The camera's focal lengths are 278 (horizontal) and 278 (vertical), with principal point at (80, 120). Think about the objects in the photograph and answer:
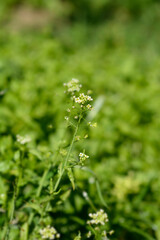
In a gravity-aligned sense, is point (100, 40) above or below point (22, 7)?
below

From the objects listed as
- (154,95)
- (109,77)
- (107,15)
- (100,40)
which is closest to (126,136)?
(154,95)

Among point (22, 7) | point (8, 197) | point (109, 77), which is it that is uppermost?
point (22, 7)

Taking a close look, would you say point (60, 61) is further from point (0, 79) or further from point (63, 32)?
point (63, 32)

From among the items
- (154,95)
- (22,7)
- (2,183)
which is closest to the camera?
(2,183)

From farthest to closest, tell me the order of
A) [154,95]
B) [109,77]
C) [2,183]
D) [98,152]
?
1. [109,77]
2. [154,95]
3. [98,152]
4. [2,183]

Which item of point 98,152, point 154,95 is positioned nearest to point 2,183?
point 98,152

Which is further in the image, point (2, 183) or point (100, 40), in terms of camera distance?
point (100, 40)
